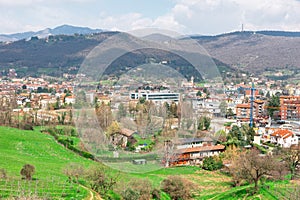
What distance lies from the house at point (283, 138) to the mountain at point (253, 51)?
3295 centimetres

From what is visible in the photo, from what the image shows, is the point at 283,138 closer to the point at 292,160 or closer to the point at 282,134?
the point at 282,134

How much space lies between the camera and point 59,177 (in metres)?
8.10

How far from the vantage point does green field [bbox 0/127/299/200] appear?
6989mm

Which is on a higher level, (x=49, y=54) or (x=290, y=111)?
(x=49, y=54)

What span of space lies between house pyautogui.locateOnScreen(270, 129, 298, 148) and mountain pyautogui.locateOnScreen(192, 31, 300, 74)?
32.9m

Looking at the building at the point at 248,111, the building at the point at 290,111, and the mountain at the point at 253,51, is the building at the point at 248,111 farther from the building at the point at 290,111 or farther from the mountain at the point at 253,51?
the mountain at the point at 253,51

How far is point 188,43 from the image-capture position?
669cm

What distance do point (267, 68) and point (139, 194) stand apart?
4904 cm

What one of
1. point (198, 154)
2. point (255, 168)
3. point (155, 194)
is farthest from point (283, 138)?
point (155, 194)

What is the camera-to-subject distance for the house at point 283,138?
14172mm

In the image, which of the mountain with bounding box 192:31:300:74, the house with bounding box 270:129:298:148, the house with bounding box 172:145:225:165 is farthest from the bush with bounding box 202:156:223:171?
the mountain with bounding box 192:31:300:74

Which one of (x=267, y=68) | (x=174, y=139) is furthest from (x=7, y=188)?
(x=267, y=68)

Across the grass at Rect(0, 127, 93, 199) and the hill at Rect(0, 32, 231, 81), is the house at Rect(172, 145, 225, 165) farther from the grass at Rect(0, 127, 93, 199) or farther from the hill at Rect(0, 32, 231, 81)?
the hill at Rect(0, 32, 231, 81)

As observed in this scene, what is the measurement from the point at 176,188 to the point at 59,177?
2.43m
